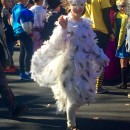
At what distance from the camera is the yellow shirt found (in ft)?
25.2

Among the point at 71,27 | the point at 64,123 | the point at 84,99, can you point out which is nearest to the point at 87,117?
Answer: the point at 64,123

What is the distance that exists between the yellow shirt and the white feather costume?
1754 millimetres

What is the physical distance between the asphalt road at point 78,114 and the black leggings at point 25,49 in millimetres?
1484

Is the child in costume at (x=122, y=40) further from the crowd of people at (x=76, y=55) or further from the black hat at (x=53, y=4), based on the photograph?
the black hat at (x=53, y=4)

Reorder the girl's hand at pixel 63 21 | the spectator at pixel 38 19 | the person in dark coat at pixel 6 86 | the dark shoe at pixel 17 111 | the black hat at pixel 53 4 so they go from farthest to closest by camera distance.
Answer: the spectator at pixel 38 19, the black hat at pixel 53 4, the dark shoe at pixel 17 111, the person in dark coat at pixel 6 86, the girl's hand at pixel 63 21

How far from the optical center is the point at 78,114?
675 centimetres

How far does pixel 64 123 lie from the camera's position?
632 centimetres

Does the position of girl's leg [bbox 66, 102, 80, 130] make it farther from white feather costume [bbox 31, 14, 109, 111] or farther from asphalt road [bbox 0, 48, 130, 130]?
asphalt road [bbox 0, 48, 130, 130]

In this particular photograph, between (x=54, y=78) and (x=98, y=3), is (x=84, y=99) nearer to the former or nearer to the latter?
(x=54, y=78)

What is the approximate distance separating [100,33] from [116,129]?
231cm

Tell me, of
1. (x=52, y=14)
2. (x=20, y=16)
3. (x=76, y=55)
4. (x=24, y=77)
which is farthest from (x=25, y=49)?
(x=76, y=55)

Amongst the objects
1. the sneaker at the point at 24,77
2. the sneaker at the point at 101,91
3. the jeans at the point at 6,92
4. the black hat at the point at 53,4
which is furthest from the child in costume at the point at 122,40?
the jeans at the point at 6,92

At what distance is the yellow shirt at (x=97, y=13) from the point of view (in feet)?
25.2

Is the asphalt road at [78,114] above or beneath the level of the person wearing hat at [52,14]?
beneath
